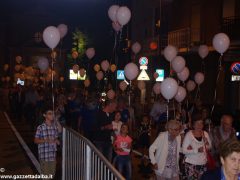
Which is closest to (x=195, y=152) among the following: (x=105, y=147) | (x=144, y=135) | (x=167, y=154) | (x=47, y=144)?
(x=167, y=154)

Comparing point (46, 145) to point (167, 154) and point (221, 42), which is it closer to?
point (167, 154)

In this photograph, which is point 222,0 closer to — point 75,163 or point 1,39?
point 75,163

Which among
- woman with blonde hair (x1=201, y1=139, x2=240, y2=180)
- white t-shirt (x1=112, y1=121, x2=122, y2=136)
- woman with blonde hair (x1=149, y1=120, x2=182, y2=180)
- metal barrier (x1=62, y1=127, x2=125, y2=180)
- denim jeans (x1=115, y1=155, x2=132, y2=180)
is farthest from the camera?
white t-shirt (x1=112, y1=121, x2=122, y2=136)

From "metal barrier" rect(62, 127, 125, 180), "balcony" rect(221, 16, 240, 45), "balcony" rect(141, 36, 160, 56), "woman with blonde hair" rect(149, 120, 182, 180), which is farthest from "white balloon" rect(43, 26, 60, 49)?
"balcony" rect(141, 36, 160, 56)

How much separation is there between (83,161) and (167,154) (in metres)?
1.58

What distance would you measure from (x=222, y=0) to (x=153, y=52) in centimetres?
955

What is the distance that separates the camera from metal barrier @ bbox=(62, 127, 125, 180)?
15.2ft

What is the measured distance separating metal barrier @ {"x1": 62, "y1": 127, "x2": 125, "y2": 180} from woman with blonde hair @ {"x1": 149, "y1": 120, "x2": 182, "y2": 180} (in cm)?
122

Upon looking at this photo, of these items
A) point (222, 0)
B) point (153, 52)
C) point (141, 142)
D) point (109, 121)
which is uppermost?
point (222, 0)

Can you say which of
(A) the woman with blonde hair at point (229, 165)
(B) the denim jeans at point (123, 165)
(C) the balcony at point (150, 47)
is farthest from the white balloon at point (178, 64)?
(C) the balcony at point (150, 47)

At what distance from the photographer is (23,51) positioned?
2280 inches

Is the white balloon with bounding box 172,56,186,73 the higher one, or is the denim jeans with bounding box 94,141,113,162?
the white balloon with bounding box 172,56,186,73

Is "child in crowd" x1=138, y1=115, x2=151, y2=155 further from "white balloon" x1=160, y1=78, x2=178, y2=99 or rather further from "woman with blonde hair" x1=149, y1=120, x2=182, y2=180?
"woman with blonde hair" x1=149, y1=120, x2=182, y2=180

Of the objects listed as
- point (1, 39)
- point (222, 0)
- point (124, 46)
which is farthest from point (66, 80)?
point (222, 0)
